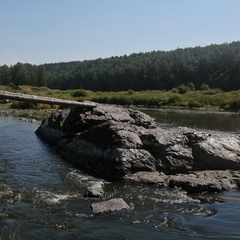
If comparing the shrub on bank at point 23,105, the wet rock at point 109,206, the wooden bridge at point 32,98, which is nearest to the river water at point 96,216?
the wet rock at point 109,206

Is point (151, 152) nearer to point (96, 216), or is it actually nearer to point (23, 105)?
point (96, 216)

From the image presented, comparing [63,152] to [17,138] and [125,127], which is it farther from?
[17,138]

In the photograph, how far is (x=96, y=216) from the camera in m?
11.0

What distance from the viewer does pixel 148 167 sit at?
16.7 meters

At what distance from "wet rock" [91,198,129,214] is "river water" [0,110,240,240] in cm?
23

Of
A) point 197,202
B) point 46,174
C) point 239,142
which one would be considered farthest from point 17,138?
point 197,202

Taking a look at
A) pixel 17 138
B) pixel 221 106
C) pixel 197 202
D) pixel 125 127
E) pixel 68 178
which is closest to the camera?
pixel 197 202

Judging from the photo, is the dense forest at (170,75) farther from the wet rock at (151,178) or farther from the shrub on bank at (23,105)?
the wet rock at (151,178)

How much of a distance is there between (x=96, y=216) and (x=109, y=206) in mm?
735

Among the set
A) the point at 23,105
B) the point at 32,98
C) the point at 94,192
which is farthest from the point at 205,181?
the point at 23,105

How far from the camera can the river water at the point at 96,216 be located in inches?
384

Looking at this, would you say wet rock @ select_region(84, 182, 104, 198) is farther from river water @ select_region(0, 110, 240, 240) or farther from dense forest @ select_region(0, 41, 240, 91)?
dense forest @ select_region(0, 41, 240, 91)

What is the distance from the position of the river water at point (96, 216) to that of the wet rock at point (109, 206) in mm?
234

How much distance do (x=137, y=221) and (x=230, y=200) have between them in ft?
14.0
